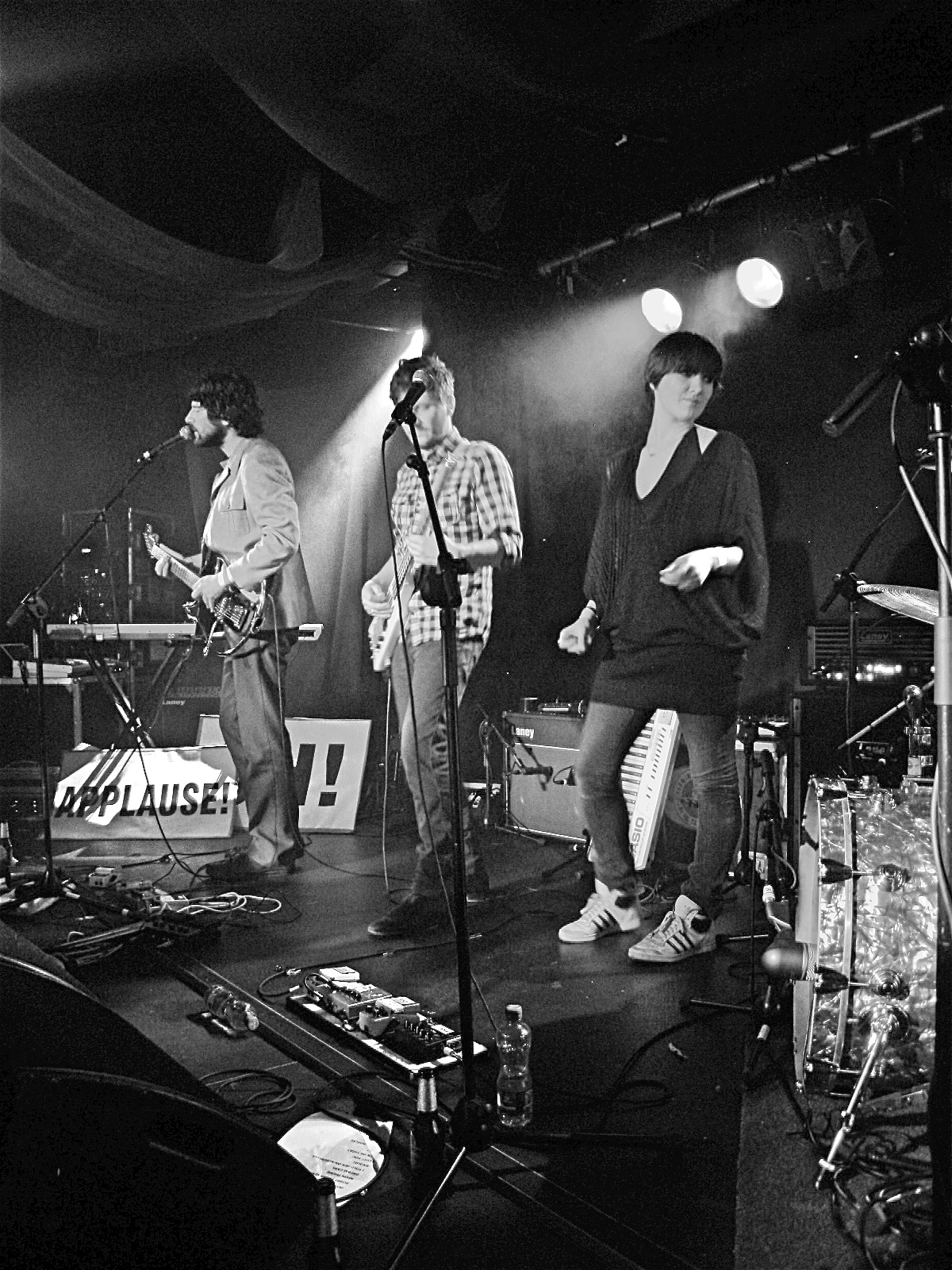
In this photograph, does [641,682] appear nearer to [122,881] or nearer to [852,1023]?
[852,1023]

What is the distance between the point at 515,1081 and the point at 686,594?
166cm

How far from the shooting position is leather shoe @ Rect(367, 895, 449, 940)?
3.73 metres

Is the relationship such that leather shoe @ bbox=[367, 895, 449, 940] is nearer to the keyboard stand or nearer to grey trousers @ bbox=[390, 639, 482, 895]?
grey trousers @ bbox=[390, 639, 482, 895]

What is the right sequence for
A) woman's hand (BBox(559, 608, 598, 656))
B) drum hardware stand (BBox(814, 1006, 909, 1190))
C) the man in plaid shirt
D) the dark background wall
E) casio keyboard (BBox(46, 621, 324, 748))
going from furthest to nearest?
casio keyboard (BBox(46, 621, 324, 748)), the dark background wall, the man in plaid shirt, woman's hand (BBox(559, 608, 598, 656)), drum hardware stand (BBox(814, 1006, 909, 1190))

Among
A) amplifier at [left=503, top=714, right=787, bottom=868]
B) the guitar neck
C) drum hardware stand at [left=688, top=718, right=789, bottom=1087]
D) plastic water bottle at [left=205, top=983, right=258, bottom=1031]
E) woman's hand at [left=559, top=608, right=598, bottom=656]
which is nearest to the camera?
drum hardware stand at [left=688, top=718, right=789, bottom=1087]

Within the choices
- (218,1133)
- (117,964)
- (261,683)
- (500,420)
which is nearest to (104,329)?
(261,683)

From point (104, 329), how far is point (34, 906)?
2.65m

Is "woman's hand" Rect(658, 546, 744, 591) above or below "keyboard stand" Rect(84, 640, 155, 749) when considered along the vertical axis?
above

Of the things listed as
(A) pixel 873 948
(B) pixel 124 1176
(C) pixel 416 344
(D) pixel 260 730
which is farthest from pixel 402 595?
(C) pixel 416 344

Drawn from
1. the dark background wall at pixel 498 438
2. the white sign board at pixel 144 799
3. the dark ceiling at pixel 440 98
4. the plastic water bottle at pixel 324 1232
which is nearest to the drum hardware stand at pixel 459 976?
the plastic water bottle at pixel 324 1232

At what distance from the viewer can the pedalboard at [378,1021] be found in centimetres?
258

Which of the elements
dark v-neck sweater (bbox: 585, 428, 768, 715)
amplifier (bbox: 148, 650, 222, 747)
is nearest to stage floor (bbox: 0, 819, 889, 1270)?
dark v-neck sweater (bbox: 585, 428, 768, 715)

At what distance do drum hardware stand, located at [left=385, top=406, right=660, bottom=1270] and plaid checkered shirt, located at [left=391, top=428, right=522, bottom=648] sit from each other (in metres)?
1.70

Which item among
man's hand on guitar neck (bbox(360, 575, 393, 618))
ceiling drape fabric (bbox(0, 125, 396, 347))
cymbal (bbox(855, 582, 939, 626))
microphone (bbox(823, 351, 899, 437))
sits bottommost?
cymbal (bbox(855, 582, 939, 626))
